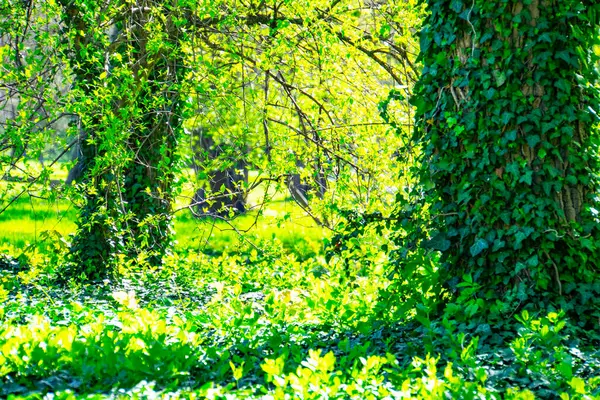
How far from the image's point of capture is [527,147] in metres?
4.79

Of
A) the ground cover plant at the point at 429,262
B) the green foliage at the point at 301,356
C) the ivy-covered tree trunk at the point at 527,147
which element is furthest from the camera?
the ivy-covered tree trunk at the point at 527,147

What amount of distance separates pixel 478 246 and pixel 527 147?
28.4 inches

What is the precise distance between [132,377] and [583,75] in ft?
11.2

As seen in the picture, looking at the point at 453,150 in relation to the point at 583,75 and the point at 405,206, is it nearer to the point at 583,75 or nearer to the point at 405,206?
the point at 405,206

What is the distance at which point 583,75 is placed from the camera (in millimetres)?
4820

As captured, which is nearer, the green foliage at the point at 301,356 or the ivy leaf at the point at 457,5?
the green foliage at the point at 301,356

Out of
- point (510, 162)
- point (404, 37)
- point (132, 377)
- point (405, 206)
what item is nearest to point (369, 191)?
point (404, 37)

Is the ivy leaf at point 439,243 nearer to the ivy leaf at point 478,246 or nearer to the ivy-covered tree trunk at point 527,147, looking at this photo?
the ivy-covered tree trunk at point 527,147

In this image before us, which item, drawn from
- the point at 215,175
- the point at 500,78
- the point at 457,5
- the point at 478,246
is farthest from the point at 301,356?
the point at 215,175

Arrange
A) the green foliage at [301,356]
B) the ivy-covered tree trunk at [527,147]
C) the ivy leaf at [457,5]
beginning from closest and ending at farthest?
the green foliage at [301,356]
the ivy-covered tree trunk at [527,147]
the ivy leaf at [457,5]

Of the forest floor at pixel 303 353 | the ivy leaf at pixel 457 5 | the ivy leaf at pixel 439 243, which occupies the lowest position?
the forest floor at pixel 303 353

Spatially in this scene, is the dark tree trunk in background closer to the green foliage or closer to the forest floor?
the forest floor

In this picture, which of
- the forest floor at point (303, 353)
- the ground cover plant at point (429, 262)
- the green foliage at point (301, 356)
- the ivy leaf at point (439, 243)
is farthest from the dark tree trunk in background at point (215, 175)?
the ivy leaf at point (439, 243)

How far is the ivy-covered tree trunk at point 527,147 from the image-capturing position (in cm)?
471
